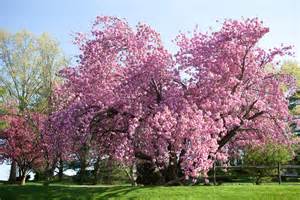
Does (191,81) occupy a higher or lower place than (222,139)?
higher

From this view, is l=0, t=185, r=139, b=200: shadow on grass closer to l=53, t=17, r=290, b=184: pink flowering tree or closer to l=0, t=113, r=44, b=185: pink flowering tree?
l=53, t=17, r=290, b=184: pink flowering tree

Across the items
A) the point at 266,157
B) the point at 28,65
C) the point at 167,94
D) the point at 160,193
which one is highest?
the point at 28,65

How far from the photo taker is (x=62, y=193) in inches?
810

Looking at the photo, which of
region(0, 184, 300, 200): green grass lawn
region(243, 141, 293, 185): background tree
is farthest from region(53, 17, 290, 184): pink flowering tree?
region(243, 141, 293, 185): background tree

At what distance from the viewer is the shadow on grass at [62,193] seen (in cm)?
1975

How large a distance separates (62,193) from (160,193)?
4762mm

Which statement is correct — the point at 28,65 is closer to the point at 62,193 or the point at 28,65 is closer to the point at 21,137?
the point at 21,137

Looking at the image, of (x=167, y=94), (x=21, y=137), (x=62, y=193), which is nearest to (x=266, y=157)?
(x=167, y=94)

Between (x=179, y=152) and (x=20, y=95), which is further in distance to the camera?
(x=20, y=95)

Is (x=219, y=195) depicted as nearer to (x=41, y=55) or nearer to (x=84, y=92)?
(x=84, y=92)

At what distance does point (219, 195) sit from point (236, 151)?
672cm

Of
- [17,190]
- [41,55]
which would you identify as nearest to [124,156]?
[17,190]

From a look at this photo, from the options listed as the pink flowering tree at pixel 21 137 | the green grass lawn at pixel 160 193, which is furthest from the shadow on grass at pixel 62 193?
the pink flowering tree at pixel 21 137

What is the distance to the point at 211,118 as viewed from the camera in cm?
2042
